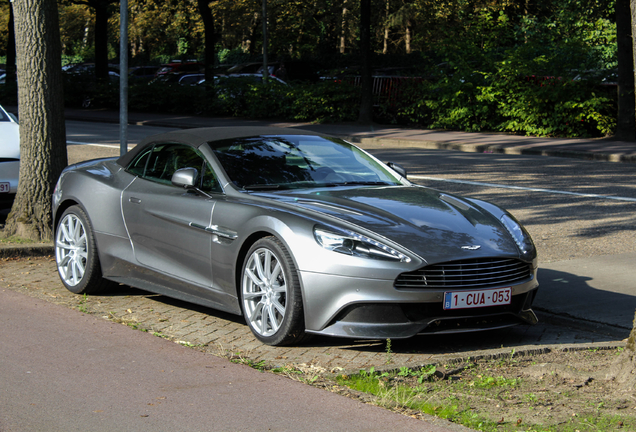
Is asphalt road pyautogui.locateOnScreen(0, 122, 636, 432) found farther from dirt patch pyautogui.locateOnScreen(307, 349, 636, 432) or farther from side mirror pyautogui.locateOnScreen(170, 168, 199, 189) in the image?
side mirror pyautogui.locateOnScreen(170, 168, 199, 189)

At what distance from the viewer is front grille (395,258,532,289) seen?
4.70m

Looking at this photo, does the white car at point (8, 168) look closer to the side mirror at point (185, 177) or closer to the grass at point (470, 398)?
the side mirror at point (185, 177)

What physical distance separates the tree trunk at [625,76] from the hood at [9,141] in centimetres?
1528

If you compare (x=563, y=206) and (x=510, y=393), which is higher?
(x=563, y=206)

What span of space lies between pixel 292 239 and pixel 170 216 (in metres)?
1.30

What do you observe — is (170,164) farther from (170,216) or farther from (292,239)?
(292,239)

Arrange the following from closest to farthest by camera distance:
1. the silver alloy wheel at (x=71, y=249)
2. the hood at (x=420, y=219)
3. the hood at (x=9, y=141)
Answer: the hood at (x=420, y=219)
the silver alloy wheel at (x=71, y=249)
the hood at (x=9, y=141)

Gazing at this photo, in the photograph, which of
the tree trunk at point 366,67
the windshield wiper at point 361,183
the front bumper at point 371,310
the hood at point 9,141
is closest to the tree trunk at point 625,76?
the tree trunk at point 366,67

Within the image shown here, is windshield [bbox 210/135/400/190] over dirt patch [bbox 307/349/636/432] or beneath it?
over

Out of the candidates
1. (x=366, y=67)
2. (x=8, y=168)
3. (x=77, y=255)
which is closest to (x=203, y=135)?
(x=77, y=255)

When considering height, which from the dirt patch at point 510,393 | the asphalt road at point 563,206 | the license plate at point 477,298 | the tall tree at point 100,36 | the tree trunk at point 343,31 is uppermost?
the tree trunk at point 343,31

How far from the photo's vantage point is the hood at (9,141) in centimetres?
962

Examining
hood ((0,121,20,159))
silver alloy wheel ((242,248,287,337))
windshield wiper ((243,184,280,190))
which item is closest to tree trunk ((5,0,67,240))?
hood ((0,121,20,159))

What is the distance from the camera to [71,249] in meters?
6.70
